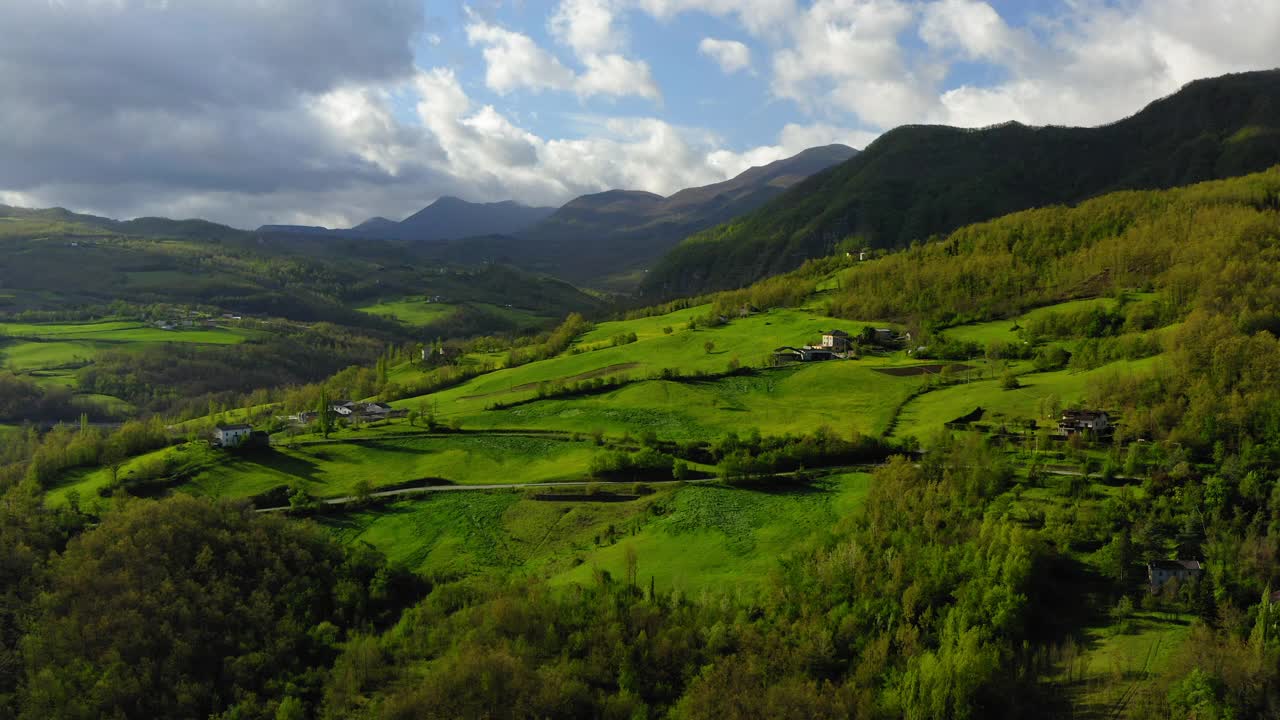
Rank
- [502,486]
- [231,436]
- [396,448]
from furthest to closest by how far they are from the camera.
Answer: [396,448] → [231,436] → [502,486]

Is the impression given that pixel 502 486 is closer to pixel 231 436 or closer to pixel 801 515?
pixel 801 515

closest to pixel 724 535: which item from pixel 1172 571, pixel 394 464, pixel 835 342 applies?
pixel 1172 571

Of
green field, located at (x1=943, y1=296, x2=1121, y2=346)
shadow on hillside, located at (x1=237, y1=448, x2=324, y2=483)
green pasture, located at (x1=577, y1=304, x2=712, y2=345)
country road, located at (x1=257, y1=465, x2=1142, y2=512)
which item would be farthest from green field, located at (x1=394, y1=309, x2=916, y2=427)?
shadow on hillside, located at (x1=237, y1=448, x2=324, y2=483)

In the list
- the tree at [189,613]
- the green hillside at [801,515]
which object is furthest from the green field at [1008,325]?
the tree at [189,613]

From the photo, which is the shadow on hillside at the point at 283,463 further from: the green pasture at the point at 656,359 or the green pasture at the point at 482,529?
the green pasture at the point at 656,359

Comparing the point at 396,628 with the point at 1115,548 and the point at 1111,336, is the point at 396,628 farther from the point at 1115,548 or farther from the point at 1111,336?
the point at 1111,336

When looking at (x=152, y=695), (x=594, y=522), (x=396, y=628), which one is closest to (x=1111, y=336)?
(x=594, y=522)
